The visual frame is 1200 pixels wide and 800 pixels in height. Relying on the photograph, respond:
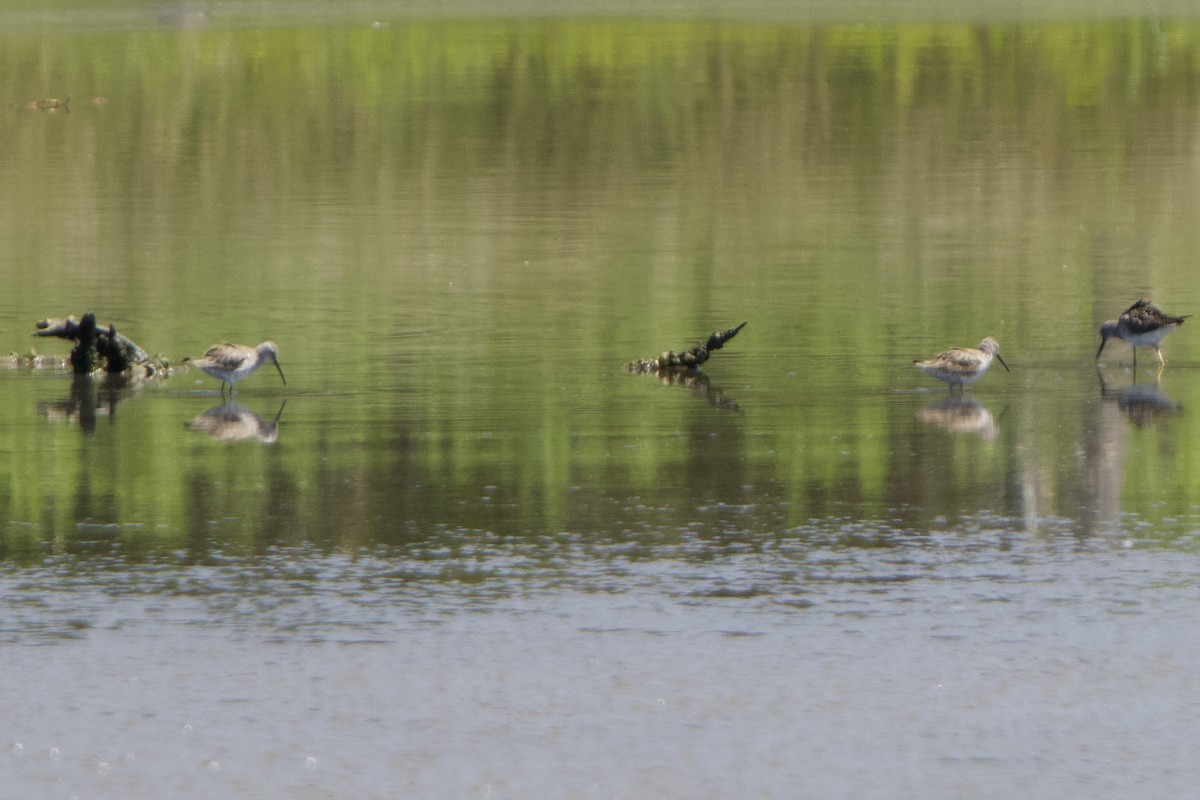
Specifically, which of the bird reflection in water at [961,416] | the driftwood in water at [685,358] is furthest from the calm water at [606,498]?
the driftwood in water at [685,358]

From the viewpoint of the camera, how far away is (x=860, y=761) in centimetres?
860

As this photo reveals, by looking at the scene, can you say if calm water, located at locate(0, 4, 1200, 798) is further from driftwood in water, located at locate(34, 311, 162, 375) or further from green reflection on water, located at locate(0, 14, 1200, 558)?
driftwood in water, located at locate(34, 311, 162, 375)

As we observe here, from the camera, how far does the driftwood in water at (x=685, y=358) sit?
18.1 metres

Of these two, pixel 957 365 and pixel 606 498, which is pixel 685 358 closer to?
pixel 957 365

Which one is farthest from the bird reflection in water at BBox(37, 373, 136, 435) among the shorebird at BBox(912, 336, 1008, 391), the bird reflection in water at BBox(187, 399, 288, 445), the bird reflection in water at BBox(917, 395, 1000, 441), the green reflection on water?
the shorebird at BBox(912, 336, 1008, 391)

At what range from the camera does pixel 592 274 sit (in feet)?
82.4

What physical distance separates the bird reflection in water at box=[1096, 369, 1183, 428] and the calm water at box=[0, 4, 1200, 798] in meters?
0.07

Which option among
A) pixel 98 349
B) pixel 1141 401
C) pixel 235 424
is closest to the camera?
pixel 235 424

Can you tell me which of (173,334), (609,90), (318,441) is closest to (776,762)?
(318,441)

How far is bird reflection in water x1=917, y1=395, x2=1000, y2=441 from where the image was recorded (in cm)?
1533

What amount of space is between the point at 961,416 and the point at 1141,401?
4.74 ft

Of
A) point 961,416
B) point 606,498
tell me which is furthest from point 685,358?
point 606,498

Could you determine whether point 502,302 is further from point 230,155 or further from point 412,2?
point 412,2

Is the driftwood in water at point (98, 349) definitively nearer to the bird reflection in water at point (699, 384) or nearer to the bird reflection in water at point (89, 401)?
the bird reflection in water at point (89, 401)
